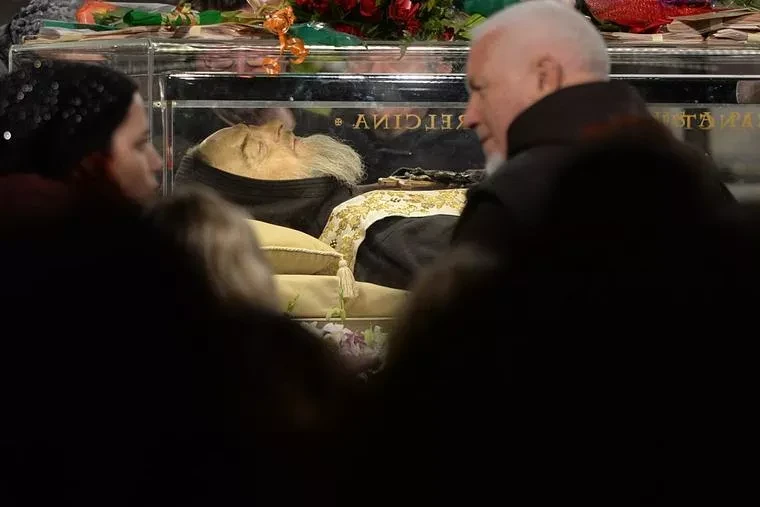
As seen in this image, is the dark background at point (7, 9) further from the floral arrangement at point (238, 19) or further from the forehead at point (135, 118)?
the forehead at point (135, 118)

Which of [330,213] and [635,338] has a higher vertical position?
[635,338]

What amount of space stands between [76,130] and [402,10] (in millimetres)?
1494

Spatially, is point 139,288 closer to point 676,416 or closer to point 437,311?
point 437,311


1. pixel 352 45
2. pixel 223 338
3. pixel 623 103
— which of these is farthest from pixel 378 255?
pixel 223 338

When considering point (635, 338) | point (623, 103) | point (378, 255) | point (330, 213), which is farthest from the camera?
point (330, 213)

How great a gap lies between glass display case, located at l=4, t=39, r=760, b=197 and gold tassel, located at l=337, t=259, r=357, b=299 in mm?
320

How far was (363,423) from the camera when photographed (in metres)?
0.87

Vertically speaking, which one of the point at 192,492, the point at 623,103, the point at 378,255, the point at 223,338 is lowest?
the point at 378,255

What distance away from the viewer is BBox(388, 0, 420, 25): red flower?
2.47m

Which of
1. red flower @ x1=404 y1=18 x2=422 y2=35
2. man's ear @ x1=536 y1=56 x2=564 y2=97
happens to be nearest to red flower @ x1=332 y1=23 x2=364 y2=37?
red flower @ x1=404 y1=18 x2=422 y2=35

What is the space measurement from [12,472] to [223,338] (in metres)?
0.20

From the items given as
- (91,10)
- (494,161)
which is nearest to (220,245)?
(494,161)

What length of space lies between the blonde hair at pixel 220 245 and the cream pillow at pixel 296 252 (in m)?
0.91

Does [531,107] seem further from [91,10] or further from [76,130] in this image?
[91,10]
